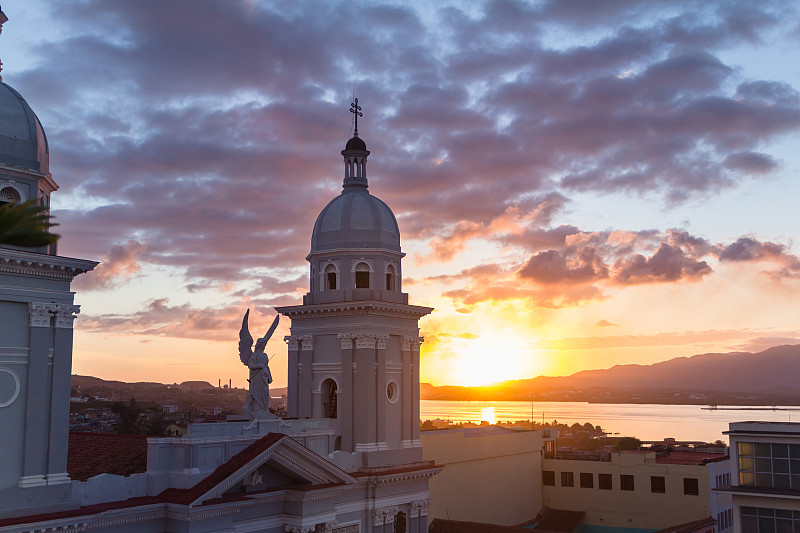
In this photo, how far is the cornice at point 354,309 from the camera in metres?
33.1

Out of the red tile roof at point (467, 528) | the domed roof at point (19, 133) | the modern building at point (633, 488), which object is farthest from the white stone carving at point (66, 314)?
the modern building at point (633, 488)

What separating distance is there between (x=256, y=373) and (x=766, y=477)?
24.4m

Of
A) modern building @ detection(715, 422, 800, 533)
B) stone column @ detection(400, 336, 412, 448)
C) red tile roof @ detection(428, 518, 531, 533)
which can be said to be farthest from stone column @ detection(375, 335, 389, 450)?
modern building @ detection(715, 422, 800, 533)

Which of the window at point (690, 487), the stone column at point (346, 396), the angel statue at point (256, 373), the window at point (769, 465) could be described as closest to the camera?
the angel statue at point (256, 373)

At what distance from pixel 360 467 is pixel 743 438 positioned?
1871 centimetres

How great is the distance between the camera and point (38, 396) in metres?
21.4

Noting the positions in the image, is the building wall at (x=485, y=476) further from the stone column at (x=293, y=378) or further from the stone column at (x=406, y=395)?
the stone column at (x=293, y=378)

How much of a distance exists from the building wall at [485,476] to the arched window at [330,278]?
63.4 feet

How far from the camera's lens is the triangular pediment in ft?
81.4

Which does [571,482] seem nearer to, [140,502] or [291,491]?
[291,491]

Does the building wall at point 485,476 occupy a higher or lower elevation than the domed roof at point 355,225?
lower

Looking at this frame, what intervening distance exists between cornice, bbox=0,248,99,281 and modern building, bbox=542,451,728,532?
49285 millimetres

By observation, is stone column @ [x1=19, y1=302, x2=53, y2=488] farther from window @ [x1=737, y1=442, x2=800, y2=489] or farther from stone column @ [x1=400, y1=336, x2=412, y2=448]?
window @ [x1=737, y1=442, x2=800, y2=489]

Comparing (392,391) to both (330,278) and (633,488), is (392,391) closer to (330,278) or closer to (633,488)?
(330,278)
